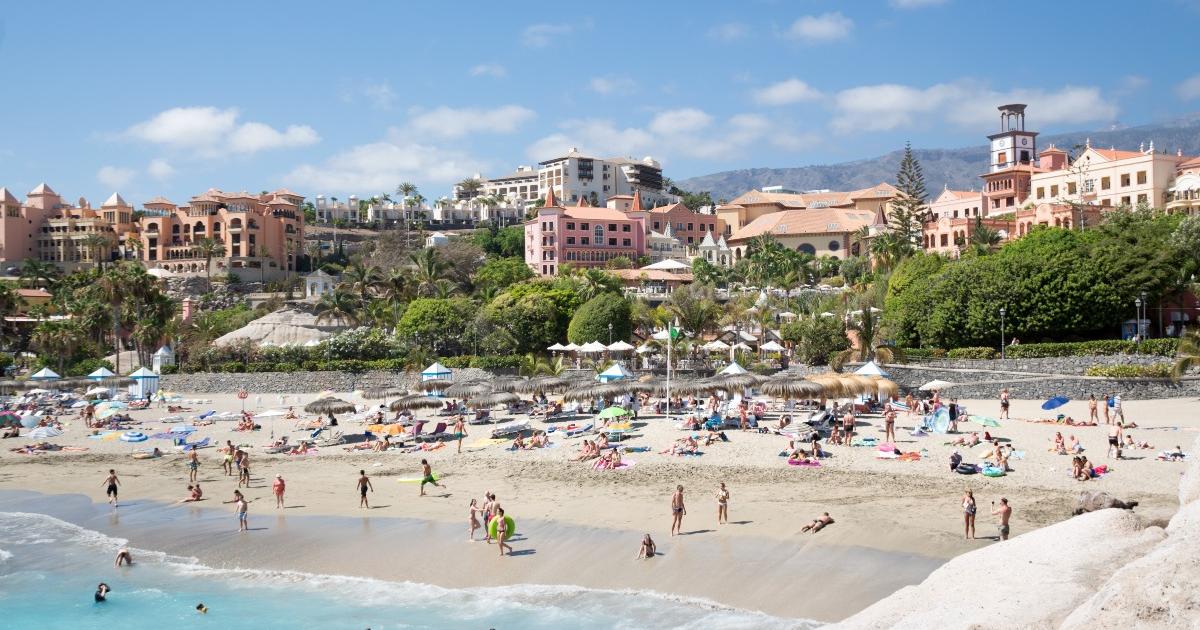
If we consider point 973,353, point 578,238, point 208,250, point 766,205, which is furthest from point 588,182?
point 973,353

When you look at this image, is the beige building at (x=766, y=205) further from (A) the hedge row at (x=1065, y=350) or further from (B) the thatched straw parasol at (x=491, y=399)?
(B) the thatched straw parasol at (x=491, y=399)

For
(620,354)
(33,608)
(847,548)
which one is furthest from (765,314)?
(33,608)

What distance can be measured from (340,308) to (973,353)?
1461 inches

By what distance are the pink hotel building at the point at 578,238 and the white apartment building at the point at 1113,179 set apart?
37.9 metres

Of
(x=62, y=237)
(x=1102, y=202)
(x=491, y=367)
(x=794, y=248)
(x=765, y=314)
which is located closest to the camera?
(x=491, y=367)

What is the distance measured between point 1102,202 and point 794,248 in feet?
101

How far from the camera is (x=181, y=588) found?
1706 cm

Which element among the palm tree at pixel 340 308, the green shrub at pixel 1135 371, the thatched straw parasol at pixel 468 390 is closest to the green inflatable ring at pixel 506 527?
the thatched straw parasol at pixel 468 390

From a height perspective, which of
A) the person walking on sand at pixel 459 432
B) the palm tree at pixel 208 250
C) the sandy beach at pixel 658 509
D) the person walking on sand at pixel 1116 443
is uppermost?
the palm tree at pixel 208 250

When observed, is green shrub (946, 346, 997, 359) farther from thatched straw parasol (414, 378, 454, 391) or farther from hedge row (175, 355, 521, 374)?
thatched straw parasol (414, 378, 454, 391)

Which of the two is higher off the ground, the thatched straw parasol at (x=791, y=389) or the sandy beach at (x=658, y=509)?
the thatched straw parasol at (x=791, y=389)

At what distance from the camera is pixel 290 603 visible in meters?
15.9

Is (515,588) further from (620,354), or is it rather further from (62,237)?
(62,237)

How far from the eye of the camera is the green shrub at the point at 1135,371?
108 ft
